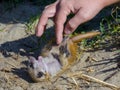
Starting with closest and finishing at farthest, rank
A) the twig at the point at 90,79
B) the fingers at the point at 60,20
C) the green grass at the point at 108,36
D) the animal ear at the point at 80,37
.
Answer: the fingers at the point at 60,20
the twig at the point at 90,79
the animal ear at the point at 80,37
the green grass at the point at 108,36

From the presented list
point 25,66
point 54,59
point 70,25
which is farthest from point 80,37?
Result: point 25,66

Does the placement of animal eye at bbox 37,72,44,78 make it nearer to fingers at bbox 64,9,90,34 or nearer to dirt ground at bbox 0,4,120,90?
dirt ground at bbox 0,4,120,90

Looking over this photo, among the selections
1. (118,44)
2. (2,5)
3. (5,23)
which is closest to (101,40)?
(118,44)

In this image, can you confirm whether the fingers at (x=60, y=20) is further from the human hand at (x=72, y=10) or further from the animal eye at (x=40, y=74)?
the animal eye at (x=40, y=74)

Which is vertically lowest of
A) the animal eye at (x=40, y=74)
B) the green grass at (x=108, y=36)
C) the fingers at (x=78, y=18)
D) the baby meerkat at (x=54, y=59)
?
the animal eye at (x=40, y=74)

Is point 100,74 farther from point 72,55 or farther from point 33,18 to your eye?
point 33,18

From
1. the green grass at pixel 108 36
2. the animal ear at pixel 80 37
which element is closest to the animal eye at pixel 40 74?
the animal ear at pixel 80 37

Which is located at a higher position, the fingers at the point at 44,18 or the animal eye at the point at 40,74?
the fingers at the point at 44,18
